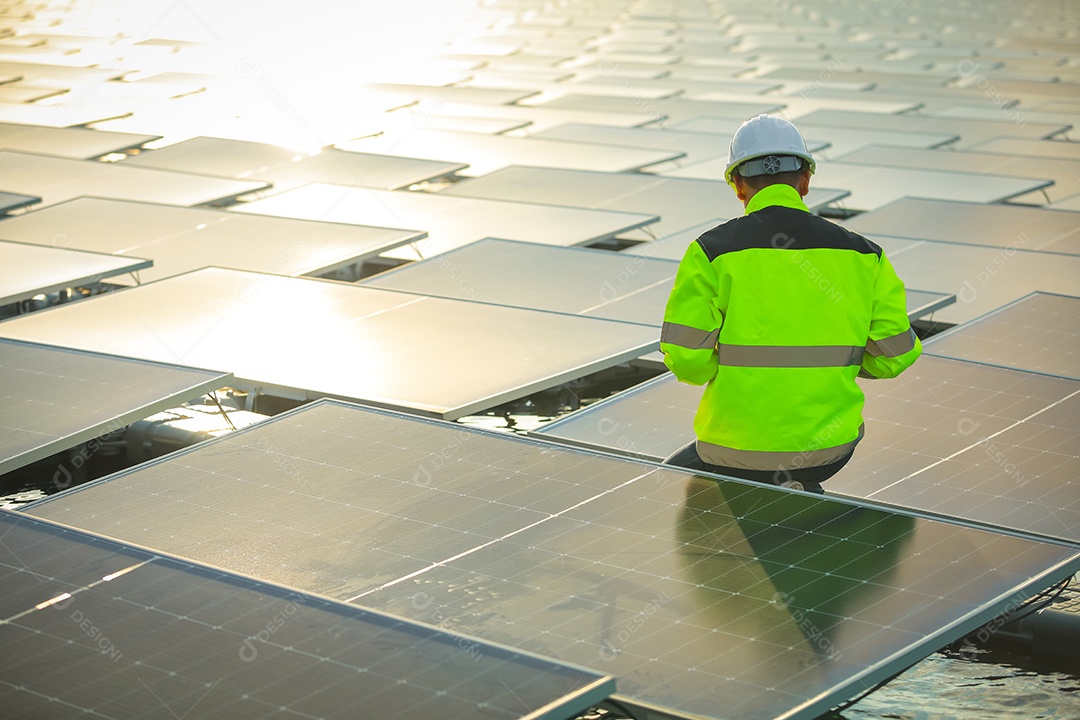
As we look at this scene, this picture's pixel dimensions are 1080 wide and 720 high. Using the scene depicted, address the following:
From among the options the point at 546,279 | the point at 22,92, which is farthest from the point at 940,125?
the point at 22,92

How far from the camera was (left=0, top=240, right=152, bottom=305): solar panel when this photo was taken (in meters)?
9.02

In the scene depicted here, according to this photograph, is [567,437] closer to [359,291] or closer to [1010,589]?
[1010,589]

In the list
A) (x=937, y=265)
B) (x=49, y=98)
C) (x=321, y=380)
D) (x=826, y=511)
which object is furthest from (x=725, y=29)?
(x=826, y=511)

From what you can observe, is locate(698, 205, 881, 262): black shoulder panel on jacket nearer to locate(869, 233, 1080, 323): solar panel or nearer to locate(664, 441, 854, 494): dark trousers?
locate(664, 441, 854, 494): dark trousers

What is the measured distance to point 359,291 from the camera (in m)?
9.08

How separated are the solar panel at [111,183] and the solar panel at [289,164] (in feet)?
1.88

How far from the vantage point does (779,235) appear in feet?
16.5

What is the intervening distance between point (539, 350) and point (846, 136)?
10.1 meters

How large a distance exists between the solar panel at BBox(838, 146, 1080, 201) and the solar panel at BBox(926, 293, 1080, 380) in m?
5.24

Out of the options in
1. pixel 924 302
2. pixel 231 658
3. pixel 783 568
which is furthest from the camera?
pixel 924 302

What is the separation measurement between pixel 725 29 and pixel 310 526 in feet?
96.5

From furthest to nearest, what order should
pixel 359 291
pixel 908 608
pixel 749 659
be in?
pixel 359 291 < pixel 908 608 < pixel 749 659

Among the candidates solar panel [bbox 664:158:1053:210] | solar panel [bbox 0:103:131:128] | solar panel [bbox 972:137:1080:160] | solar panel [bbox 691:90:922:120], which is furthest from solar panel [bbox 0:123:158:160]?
solar panel [bbox 972:137:1080:160]

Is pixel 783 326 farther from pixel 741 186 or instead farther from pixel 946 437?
pixel 946 437
